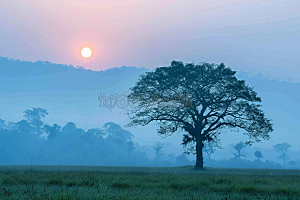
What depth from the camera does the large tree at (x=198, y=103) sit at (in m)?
30.7

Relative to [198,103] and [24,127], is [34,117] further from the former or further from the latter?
[198,103]

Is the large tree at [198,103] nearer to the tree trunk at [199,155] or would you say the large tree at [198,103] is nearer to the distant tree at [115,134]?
the tree trunk at [199,155]

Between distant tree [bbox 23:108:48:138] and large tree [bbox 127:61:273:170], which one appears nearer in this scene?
large tree [bbox 127:61:273:170]

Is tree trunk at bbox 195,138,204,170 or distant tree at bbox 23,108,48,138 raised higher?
distant tree at bbox 23,108,48,138

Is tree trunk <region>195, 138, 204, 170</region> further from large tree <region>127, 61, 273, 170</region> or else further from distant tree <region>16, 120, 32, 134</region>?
distant tree <region>16, 120, 32, 134</region>

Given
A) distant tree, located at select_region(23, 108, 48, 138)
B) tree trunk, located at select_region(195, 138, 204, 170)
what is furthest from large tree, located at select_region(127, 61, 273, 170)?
distant tree, located at select_region(23, 108, 48, 138)

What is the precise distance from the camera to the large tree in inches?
1209

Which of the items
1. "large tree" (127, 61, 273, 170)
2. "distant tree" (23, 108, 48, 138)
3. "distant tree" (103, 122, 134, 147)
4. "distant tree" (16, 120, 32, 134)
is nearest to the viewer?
"large tree" (127, 61, 273, 170)

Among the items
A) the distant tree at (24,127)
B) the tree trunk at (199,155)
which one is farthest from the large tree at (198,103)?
the distant tree at (24,127)

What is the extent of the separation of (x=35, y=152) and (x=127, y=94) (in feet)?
294

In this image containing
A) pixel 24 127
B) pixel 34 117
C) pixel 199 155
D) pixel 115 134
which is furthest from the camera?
pixel 115 134

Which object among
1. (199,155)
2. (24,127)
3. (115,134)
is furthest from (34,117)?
(199,155)

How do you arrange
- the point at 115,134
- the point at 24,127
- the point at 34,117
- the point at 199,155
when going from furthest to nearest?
the point at 115,134
the point at 34,117
the point at 24,127
the point at 199,155

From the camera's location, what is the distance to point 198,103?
1241 inches
